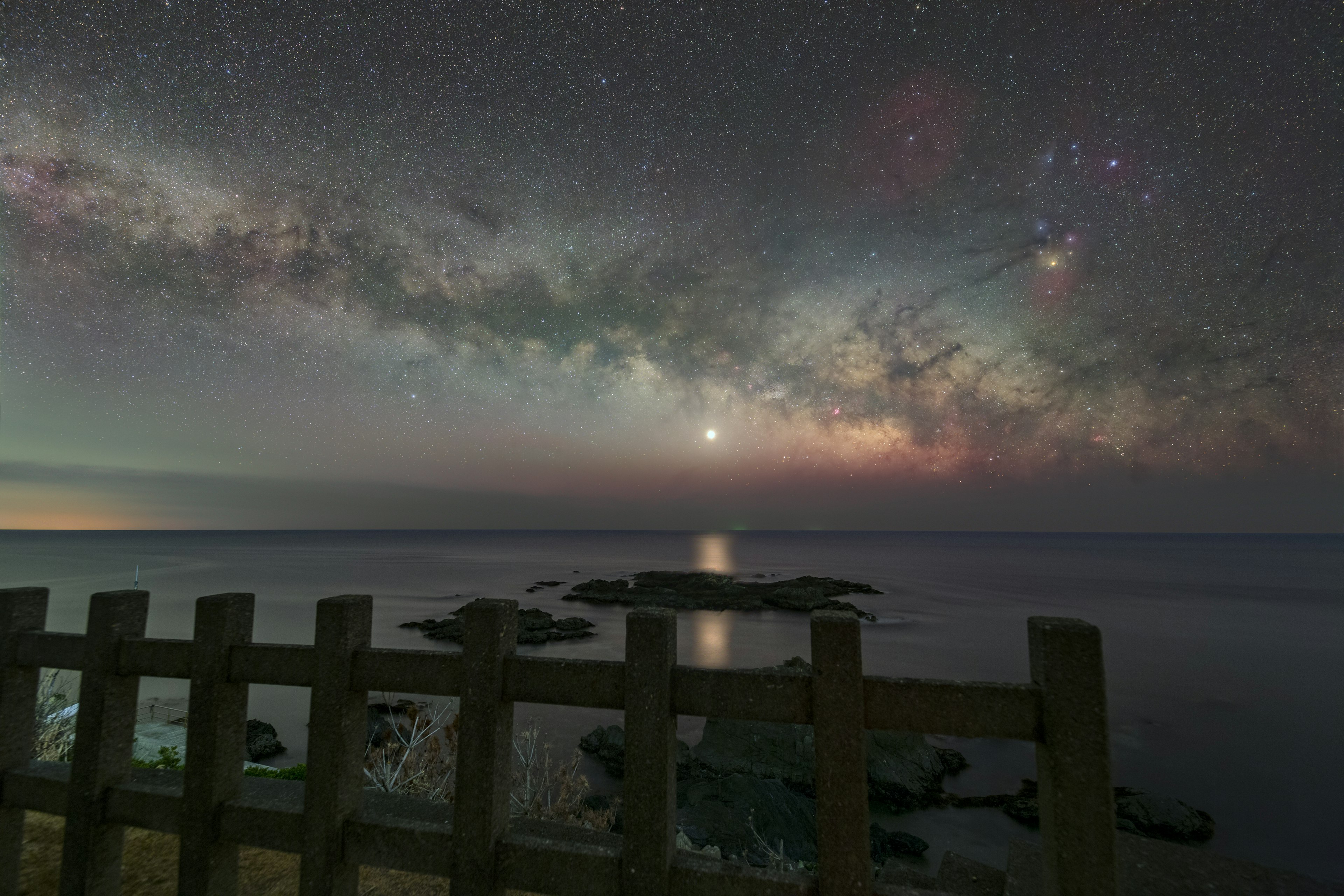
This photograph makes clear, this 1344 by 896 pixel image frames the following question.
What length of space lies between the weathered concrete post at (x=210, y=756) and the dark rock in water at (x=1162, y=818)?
61.0 feet

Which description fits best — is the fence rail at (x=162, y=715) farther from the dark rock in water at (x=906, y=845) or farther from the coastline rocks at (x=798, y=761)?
the dark rock in water at (x=906, y=845)

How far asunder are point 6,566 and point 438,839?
12276cm

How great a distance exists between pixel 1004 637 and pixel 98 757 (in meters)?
48.1

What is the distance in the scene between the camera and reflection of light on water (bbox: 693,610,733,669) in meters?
34.2

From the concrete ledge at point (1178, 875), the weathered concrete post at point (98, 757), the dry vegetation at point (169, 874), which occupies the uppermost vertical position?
the weathered concrete post at point (98, 757)

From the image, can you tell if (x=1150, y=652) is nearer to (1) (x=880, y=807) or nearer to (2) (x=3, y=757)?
(1) (x=880, y=807)

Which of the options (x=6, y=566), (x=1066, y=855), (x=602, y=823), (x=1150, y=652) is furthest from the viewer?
(x=6, y=566)

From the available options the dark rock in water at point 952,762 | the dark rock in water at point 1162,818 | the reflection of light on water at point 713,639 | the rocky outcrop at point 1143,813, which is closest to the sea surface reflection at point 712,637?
the reflection of light on water at point 713,639

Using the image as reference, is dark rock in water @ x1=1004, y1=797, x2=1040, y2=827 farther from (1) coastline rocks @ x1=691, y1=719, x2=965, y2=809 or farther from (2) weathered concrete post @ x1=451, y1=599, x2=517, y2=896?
(2) weathered concrete post @ x1=451, y1=599, x2=517, y2=896

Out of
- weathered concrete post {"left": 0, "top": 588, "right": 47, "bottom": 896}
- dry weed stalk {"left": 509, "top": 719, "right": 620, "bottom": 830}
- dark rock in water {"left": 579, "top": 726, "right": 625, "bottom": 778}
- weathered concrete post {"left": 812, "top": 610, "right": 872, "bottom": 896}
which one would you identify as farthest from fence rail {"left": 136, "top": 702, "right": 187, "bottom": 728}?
weathered concrete post {"left": 812, "top": 610, "right": 872, "bottom": 896}

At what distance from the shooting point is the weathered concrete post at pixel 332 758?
2.75 meters

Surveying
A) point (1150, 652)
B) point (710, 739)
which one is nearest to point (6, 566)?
point (710, 739)

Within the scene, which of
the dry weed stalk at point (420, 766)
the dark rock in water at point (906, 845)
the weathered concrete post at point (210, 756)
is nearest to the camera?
the weathered concrete post at point (210, 756)

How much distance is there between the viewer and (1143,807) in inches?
A: 587
